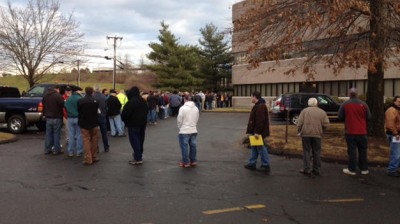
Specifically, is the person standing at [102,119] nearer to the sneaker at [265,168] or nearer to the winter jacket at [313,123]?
the sneaker at [265,168]

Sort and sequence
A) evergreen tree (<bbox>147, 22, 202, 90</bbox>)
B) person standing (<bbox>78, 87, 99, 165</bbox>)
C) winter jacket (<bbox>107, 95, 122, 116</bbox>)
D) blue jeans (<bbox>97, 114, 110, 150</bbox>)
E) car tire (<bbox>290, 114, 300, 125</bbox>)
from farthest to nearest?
1. evergreen tree (<bbox>147, 22, 202, 90</bbox>)
2. car tire (<bbox>290, 114, 300, 125</bbox>)
3. winter jacket (<bbox>107, 95, 122, 116</bbox>)
4. blue jeans (<bbox>97, 114, 110, 150</bbox>)
5. person standing (<bbox>78, 87, 99, 165</bbox>)

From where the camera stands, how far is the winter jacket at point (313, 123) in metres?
10.3

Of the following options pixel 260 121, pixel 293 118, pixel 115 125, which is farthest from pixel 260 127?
pixel 293 118

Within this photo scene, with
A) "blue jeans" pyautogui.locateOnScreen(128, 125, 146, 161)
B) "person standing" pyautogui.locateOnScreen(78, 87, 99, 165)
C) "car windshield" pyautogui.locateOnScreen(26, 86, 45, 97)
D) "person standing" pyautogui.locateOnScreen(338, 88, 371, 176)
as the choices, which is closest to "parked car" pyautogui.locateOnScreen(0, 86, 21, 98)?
"car windshield" pyautogui.locateOnScreen(26, 86, 45, 97)

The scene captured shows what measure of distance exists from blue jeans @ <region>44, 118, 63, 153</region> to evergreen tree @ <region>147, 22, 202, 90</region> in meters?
43.0

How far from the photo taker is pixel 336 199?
7973 mm

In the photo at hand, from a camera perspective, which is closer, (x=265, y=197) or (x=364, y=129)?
(x=265, y=197)

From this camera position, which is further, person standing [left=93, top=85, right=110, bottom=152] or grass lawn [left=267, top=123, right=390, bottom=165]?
person standing [left=93, top=85, right=110, bottom=152]

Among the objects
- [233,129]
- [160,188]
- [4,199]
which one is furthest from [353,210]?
[233,129]

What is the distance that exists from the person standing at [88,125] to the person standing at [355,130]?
5.88m

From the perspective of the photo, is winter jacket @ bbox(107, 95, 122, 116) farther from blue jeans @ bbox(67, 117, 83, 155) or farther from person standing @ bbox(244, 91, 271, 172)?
person standing @ bbox(244, 91, 271, 172)

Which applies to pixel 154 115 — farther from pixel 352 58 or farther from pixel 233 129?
pixel 352 58

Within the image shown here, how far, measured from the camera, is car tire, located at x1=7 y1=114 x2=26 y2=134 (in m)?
18.0

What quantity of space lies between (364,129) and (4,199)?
748cm
